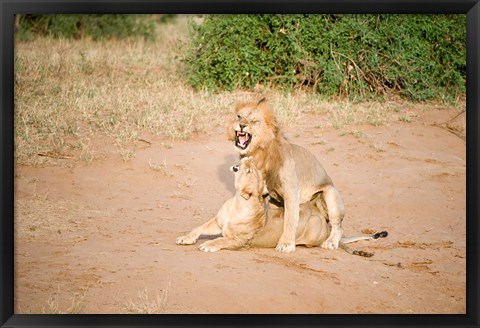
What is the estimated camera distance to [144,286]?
6.37 metres

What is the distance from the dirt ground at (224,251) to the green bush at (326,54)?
4.72ft

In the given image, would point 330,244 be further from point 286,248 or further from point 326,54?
point 326,54

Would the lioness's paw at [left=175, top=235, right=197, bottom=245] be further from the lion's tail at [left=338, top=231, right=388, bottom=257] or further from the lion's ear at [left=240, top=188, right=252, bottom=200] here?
the lion's tail at [left=338, top=231, right=388, bottom=257]

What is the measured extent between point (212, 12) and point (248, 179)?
157cm

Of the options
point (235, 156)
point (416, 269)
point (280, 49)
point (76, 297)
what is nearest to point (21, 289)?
point (76, 297)

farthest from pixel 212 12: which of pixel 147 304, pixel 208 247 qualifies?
pixel 147 304

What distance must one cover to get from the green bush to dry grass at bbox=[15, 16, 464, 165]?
1.26 ft

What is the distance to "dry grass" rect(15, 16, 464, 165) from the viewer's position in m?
10.1

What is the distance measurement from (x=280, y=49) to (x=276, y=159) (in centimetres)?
547

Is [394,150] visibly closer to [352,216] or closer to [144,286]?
[352,216]

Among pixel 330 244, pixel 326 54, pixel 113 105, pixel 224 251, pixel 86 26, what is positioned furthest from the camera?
pixel 86 26

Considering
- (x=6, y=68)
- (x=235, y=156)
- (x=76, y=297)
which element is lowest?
(x=76, y=297)

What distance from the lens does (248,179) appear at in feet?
23.6

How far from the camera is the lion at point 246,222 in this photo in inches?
282
